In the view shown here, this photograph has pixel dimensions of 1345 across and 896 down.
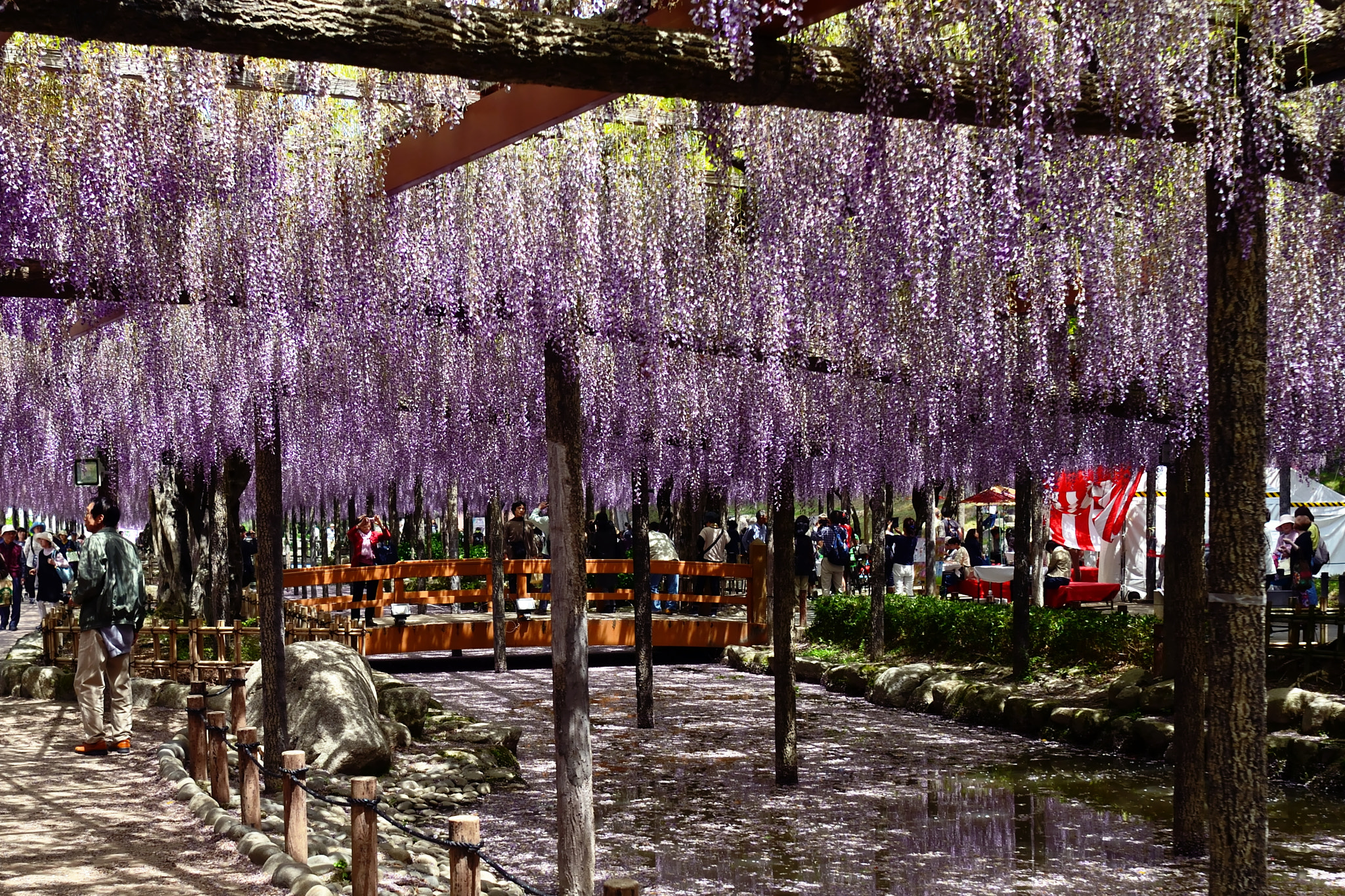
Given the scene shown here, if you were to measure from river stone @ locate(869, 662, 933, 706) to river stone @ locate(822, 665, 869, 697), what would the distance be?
384 mm

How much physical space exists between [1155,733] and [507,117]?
740cm

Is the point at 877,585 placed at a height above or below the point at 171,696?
above

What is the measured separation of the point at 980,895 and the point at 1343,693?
15.5ft

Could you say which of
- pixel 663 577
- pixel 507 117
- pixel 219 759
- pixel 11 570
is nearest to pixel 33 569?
pixel 11 570

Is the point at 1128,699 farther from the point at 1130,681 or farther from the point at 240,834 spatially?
the point at 240,834

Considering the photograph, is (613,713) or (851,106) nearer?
(851,106)

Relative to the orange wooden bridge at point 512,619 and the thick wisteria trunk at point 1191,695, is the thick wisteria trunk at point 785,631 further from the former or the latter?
the orange wooden bridge at point 512,619

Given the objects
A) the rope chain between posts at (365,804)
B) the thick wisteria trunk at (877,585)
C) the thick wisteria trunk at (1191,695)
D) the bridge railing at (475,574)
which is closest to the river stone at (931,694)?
the thick wisteria trunk at (877,585)

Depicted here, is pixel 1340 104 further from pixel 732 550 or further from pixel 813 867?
pixel 732 550

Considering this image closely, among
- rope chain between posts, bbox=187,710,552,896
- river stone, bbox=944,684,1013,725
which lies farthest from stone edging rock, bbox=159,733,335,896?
river stone, bbox=944,684,1013,725

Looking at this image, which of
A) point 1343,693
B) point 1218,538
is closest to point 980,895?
point 1218,538

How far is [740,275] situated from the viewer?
827 cm

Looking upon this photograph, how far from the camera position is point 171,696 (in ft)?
36.7

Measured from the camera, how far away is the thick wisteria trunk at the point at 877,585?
14703 mm
